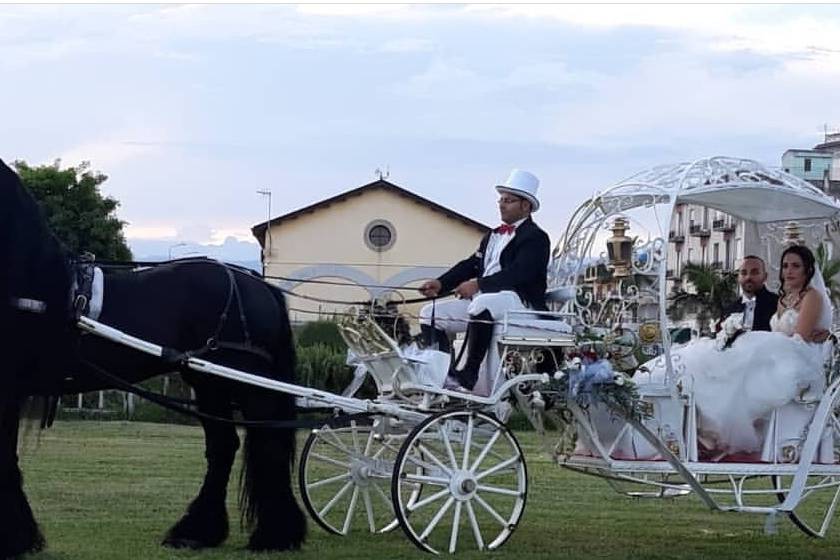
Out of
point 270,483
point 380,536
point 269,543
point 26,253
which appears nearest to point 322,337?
point 380,536

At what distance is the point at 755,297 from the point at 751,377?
1151mm

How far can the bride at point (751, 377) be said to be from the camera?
8.98 metres

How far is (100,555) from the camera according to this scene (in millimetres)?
8445

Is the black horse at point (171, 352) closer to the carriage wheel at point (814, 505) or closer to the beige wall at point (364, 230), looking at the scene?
the carriage wheel at point (814, 505)

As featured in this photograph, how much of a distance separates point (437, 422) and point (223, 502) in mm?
1554

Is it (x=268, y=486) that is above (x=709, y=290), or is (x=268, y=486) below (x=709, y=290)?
below

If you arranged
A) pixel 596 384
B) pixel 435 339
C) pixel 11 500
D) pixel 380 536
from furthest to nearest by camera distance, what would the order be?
pixel 380 536
pixel 435 339
pixel 596 384
pixel 11 500

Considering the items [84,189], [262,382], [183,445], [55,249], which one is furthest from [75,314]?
[84,189]

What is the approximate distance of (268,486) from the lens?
8789mm

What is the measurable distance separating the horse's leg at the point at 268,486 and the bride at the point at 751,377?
2500 mm

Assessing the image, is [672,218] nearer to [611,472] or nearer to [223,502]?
[611,472]

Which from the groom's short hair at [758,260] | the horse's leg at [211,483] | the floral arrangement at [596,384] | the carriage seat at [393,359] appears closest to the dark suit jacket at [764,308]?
the groom's short hair at [758,260]

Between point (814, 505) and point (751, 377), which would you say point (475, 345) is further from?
point (814, 505)

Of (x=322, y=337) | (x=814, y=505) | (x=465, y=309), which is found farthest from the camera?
(x=322, y=337)
